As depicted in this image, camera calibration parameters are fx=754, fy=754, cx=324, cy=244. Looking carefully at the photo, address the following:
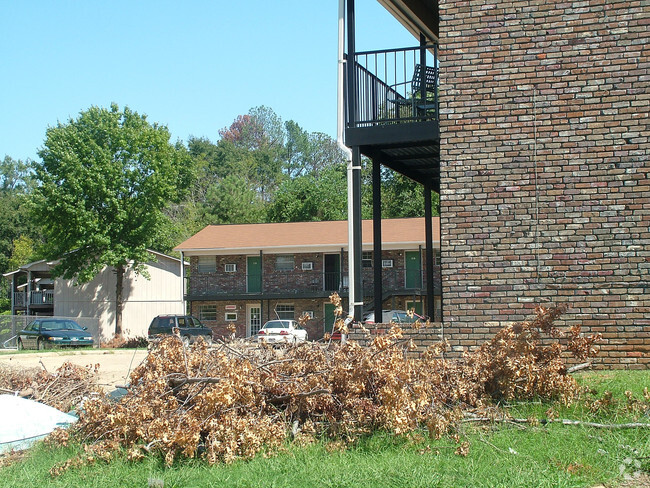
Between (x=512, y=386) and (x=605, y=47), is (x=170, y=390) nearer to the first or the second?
(x=512, y=386)

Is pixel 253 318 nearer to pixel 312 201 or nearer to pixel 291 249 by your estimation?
pixel 291 249

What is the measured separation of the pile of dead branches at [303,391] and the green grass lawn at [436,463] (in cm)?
17

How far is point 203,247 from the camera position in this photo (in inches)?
1489

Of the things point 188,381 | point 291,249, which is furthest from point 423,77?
point 291,249

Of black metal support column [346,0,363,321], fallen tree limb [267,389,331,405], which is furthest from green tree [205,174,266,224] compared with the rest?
fallen tree limb [267,389,331,405]

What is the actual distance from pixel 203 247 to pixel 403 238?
1011cm

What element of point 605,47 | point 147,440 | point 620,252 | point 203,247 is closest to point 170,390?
point 147,440

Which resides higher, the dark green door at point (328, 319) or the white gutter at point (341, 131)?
the white gutter at point (341, 131)

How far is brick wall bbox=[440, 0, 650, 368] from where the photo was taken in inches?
350

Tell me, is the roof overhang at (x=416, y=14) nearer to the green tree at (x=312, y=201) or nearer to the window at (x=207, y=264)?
the window at (x=207, y=264)

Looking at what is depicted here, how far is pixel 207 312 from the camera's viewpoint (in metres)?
38.7

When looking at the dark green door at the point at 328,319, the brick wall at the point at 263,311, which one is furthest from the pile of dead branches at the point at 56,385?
the dark green door at the point at 328,319

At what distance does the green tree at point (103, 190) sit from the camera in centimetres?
3675

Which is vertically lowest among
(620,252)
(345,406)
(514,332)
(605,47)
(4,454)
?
(4,454)
